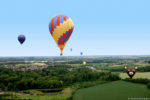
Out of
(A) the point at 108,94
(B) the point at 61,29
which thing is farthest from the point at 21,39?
(A) the point at 108,94

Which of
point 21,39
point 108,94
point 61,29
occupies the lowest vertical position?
point 108,94

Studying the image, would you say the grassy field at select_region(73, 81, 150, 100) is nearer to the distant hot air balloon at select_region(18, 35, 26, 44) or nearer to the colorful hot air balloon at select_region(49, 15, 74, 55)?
the colorful hot air balloon at select_region(49, 15, 74, 55)

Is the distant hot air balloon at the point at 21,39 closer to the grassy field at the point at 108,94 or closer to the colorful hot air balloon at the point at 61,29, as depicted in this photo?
the grassy field at the point at 108,94

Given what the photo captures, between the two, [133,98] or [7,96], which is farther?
[7,96]

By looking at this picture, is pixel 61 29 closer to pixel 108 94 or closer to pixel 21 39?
pixel 108 94

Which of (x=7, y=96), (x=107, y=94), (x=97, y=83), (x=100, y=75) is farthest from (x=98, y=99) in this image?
(x=100, y=75)

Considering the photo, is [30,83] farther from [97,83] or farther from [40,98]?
[97,83]

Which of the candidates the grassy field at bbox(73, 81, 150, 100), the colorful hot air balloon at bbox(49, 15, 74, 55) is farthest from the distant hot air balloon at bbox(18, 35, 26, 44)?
the colorful hot air balloon at bbox(49, 15, 74, 55)

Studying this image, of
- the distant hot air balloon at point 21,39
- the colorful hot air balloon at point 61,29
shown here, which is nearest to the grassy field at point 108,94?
the colorful hot air balloon at point 61,29
